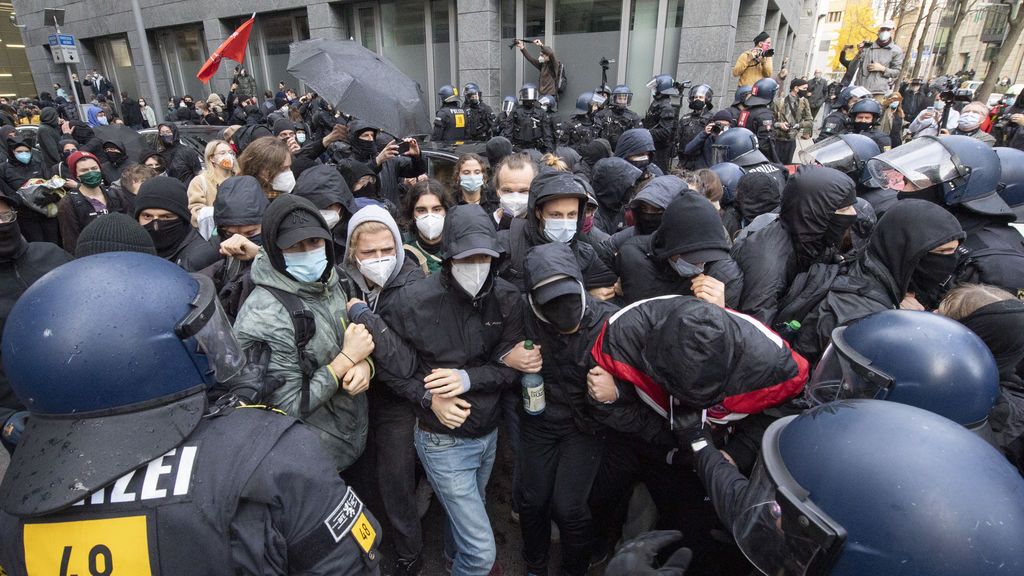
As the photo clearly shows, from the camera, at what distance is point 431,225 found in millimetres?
3438

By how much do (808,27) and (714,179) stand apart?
34980 mm

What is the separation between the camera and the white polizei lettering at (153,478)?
1.13m

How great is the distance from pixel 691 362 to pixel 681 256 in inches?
43.9

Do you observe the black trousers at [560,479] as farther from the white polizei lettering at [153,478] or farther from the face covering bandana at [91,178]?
the face covering bandana at [91,178]

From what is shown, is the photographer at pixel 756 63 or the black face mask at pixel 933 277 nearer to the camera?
the black face mask at pixel 933 277

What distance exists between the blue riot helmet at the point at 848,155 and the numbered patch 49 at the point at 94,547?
5281 mm

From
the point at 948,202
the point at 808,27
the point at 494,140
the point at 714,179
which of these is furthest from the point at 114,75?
the point at 808,27

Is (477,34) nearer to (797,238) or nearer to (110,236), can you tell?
(797,238)

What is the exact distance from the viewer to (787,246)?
3.02 metres

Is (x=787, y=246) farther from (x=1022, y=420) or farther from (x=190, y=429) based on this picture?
(x=190, y=429)

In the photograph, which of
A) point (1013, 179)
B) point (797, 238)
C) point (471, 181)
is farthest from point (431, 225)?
point (1013, 179)

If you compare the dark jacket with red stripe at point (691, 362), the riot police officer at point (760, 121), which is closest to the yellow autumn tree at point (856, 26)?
the riot police officer at point (760, 121)

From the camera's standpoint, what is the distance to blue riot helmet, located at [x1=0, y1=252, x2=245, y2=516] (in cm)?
108

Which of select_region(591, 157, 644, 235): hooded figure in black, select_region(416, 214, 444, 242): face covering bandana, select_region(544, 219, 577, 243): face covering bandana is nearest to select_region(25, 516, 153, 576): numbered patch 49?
select_region(544, 219, 577, 243): face covering bandana
